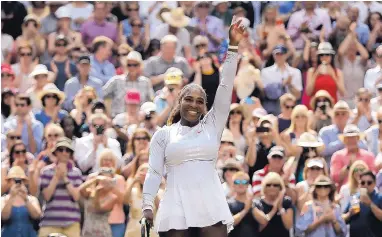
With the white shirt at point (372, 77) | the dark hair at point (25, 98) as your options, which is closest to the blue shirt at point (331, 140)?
the white shirt at point (372, 77)

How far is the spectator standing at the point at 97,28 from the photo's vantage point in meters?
20.9

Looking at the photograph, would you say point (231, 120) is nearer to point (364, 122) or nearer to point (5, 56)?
point (364, 122)

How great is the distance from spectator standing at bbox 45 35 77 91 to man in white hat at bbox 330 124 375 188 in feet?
15.6

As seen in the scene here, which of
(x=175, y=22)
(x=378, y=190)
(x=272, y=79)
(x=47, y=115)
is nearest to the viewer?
(x=378, y=190)

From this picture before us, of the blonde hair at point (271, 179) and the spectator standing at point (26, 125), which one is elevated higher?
the spectator standing at point (26, 125)

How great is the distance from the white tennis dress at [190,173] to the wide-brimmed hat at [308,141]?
7161mm

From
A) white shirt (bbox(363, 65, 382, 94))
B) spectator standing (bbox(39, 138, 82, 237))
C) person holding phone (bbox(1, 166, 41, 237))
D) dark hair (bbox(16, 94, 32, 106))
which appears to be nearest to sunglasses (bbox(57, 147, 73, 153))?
spectator standing (bbox(39, 138, 82, 237))

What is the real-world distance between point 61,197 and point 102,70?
4.83 metres

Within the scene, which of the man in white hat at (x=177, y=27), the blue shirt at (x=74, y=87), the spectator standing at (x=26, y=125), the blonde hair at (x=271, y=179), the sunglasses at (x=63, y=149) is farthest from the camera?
the man in white hat at (x=177, y=27)

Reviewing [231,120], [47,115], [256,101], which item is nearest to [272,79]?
[256,101]

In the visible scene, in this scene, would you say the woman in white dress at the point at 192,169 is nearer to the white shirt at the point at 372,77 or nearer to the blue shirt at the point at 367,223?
the blue shirt at the point at 367,223

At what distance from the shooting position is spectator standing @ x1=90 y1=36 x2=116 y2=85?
19672mm

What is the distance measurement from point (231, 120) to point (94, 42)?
3.31 m

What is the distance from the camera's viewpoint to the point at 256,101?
18.5 metres
